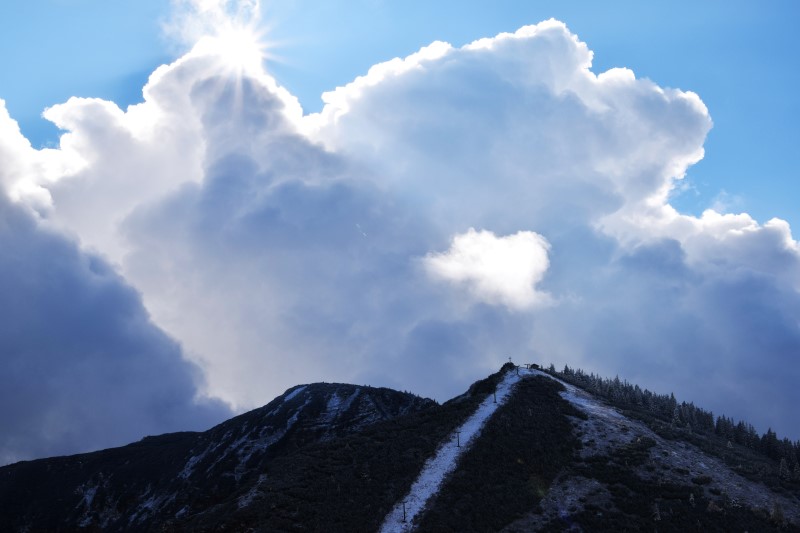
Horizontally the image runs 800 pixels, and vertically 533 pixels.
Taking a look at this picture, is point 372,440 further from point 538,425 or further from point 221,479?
point 221,479

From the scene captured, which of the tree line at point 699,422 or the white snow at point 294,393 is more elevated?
the white snow at point 294,393

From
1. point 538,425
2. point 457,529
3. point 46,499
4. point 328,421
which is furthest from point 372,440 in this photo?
point 46,499

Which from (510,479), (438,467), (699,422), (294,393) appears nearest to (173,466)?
(294,393)

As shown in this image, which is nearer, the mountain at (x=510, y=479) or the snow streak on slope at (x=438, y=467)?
the mountain at (x=510, y=479)

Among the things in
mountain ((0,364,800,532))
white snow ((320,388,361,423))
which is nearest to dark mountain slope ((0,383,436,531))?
white snow ((320,388,361,423))

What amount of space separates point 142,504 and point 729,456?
10821cm

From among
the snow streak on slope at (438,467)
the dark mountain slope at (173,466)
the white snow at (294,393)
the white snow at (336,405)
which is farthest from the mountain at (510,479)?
the white snow at (294,393)

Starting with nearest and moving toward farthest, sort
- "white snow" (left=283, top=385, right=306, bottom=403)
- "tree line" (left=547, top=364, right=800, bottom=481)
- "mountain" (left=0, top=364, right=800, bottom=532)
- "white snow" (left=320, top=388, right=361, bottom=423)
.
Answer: "mountain" (left=0, top=364, right=800, bottom=532), "tree line" (left=547, top=364, right=800, bottom=481), "white snow" (left=320, top=388, right=361, bottom=423), "white snow" (left=283, top=385, right=306, bottom=403)

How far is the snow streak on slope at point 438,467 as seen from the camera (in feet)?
172

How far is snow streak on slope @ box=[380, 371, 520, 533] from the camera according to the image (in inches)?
2061

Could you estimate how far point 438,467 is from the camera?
62.0 metres

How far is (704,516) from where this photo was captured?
155ft

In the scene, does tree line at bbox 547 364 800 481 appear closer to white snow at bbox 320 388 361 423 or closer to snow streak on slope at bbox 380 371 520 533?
snow streak on slope at bbox 380 371 520 533

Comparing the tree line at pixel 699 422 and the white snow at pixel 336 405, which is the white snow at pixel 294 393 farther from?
the tree line at pixel 699 422
